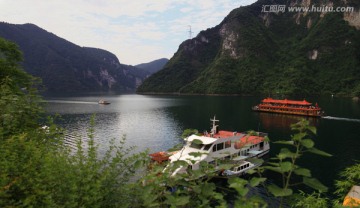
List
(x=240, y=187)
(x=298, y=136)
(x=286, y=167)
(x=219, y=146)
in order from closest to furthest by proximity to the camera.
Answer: (x=286, y=167) < (x=298, y=136) < (x=240, y=187) < (x=219, y=146)

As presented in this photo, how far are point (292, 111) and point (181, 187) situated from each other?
118501 mm

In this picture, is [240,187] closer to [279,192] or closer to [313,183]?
[279,192]

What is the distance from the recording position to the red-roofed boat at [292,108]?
347 ft

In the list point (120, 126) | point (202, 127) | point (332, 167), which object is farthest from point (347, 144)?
point (120, 126)

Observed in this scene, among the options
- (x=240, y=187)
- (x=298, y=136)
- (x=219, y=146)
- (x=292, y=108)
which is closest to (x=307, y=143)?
(x=298, y=136)

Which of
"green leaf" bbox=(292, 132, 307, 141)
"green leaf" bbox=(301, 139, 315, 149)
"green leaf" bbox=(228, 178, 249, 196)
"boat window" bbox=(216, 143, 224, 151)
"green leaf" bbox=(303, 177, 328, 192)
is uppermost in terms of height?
"green leaf" bbox=(292, 132, 307, 141)

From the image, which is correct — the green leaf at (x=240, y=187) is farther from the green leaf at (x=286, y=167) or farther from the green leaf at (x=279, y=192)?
the green leaf at (x=286, y=167)

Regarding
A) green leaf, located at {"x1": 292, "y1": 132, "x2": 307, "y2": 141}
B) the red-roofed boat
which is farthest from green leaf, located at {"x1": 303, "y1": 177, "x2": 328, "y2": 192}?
the red-roofed boat

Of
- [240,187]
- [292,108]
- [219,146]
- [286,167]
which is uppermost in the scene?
[286,167]

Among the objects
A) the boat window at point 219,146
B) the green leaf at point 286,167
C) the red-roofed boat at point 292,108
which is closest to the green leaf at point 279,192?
the green leaf at point 286,167

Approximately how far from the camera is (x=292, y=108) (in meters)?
114

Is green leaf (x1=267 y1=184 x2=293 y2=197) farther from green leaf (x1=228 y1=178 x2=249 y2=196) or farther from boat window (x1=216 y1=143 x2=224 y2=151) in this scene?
boat window (x1=216 y1=143 x2=224 y2=151)

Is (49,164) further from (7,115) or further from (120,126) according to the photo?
(120,126)

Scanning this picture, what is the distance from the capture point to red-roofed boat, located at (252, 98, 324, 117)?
106 metres
